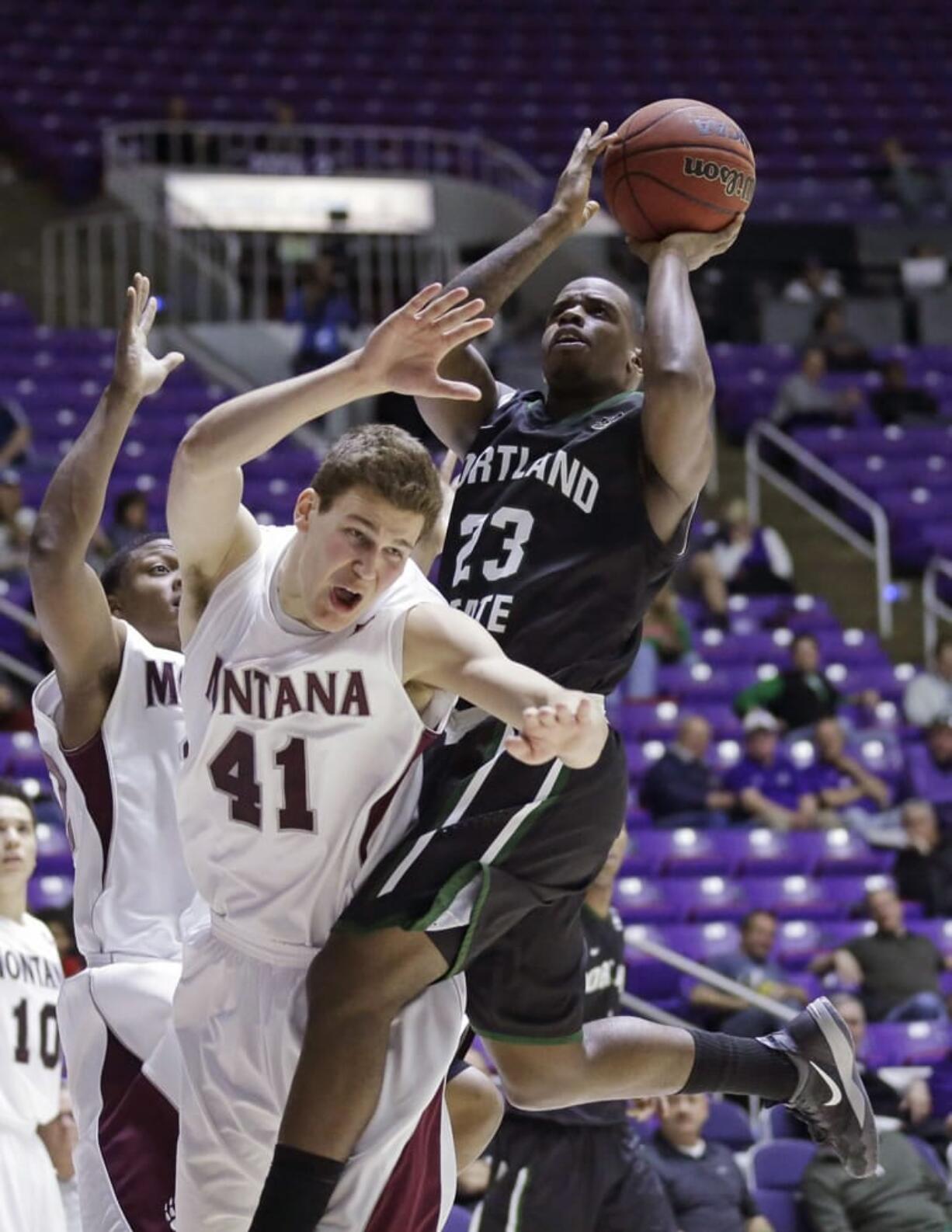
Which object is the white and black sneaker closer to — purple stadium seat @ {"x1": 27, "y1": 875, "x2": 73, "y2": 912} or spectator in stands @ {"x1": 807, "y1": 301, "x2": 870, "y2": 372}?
purple stadium seat @ {"x1": 27, "y1": 875, "x2": 73, "y2": 912}

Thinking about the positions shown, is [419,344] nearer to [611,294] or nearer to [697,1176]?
[611,294]

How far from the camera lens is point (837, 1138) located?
5.25 metres

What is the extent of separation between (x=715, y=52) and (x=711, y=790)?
487 inches

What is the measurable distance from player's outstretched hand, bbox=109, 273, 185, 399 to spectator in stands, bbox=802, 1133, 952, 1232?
16.4ft

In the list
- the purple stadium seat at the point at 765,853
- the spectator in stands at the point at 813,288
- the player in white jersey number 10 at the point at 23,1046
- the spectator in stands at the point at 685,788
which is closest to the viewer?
the player in white jersey number 10 at the point at 23,1046

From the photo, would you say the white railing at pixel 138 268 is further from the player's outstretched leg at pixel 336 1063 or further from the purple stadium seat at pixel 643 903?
the player's outstretched leg at pixel 336 1063

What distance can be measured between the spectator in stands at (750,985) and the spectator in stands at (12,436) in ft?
18.4

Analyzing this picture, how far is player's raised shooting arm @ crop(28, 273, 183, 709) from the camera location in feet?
15.3

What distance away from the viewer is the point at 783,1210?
8289 millimetres

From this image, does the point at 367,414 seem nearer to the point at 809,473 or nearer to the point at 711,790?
the point at 809,473

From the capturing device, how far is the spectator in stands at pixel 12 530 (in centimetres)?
1173

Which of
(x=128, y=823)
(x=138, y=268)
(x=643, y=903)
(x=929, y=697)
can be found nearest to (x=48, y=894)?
(x=643, y=903)

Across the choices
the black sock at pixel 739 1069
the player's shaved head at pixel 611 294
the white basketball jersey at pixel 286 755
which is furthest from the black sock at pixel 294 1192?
the player's shaved head at pixel 611 294

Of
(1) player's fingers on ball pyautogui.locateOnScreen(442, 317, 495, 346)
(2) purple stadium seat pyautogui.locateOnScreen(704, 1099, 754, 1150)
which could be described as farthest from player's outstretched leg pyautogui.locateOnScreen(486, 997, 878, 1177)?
(2) purple stadium seat pyautogui.locateOnScreen(704, 1099, 754, 1150)
